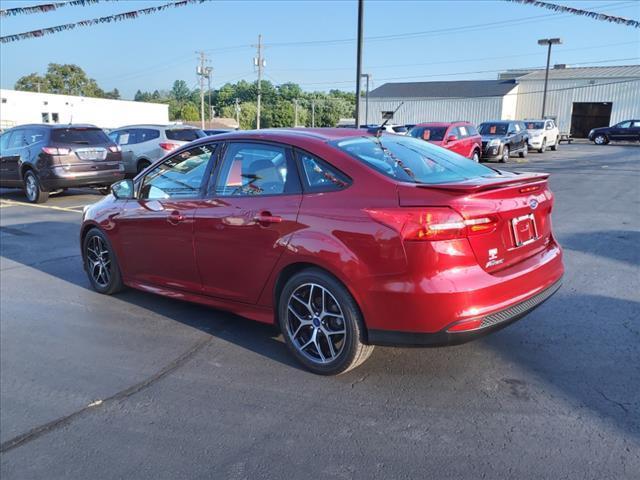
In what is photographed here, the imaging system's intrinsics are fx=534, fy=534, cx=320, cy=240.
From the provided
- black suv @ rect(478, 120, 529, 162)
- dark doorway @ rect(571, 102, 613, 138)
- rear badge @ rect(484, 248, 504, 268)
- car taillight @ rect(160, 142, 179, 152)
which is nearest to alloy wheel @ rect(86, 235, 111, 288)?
rear badge @ rect(484, 248, 504, 268)

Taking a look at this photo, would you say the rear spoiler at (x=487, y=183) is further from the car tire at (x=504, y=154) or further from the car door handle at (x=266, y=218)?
the car tire at (x=504, y=154)

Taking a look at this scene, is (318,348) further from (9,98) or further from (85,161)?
(9,98)

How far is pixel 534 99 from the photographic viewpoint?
5388 centimetres

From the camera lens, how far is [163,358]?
13.2ft

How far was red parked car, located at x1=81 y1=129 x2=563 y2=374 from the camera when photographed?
123 inches

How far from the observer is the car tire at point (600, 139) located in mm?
37097

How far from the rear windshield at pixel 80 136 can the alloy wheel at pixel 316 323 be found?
1016 centimetres

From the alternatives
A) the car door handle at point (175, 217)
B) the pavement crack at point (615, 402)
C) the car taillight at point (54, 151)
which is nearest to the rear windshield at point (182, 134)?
the car taillight at point (54, 151)

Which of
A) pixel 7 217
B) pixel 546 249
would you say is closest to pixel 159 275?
pixel 546 249

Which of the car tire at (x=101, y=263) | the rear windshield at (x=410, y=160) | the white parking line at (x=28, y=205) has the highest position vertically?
the rear windshield at (x=410, y=160)

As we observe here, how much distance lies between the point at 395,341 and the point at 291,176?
1355mm

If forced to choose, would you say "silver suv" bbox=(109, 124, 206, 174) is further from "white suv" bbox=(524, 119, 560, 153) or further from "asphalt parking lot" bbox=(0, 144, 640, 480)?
"white suv" bbox=(524, 119, 560, 153)

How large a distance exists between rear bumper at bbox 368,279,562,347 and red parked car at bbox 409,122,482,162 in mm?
15422

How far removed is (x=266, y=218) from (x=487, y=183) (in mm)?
1493
